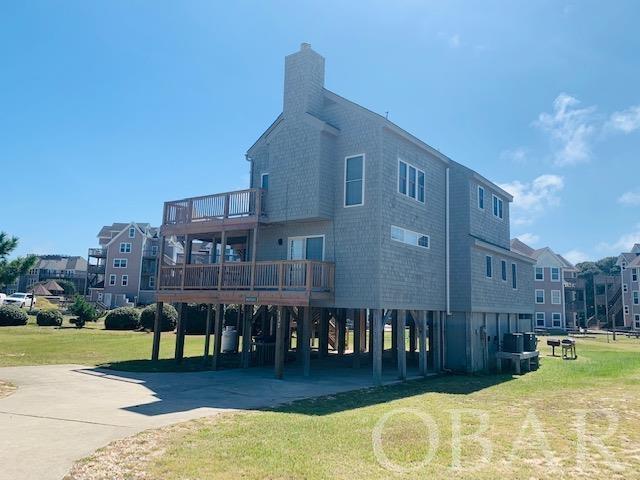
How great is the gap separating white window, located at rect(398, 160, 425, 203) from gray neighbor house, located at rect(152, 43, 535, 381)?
0.24ft

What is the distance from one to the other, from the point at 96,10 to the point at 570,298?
75.4 metres

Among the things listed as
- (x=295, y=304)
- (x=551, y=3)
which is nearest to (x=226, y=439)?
(x=295, y=304)

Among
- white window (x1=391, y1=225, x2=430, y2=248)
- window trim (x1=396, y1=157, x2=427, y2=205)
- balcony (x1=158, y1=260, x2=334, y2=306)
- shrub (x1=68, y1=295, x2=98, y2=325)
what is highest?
window trim (x1=396, y1=157, x2=427, y2=205)

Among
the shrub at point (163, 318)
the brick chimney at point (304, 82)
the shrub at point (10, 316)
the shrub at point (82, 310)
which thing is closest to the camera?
the brick chimney at point (304, 82)

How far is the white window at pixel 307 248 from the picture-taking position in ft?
58.3

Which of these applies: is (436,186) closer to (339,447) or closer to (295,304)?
(295,304)

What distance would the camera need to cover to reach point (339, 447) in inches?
306

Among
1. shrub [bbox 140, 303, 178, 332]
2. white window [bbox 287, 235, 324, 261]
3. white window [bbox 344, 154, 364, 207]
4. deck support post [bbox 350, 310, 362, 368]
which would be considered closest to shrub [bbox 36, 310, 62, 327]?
shrub [bbox 140, 303, 178, 332]

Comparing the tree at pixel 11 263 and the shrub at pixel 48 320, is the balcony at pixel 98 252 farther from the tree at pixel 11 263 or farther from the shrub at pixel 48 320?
the tree at pixel 11 263

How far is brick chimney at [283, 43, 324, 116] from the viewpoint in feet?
59.8

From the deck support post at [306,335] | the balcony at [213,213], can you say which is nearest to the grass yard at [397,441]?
the deck support post at [306,335]

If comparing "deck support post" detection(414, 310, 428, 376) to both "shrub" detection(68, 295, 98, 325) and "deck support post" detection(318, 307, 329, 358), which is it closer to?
"deck support post" detection(318, 307, 329, 358)

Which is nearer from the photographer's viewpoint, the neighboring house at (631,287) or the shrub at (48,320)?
the shrub at (48,320)

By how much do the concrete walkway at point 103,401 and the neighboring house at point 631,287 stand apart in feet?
183
